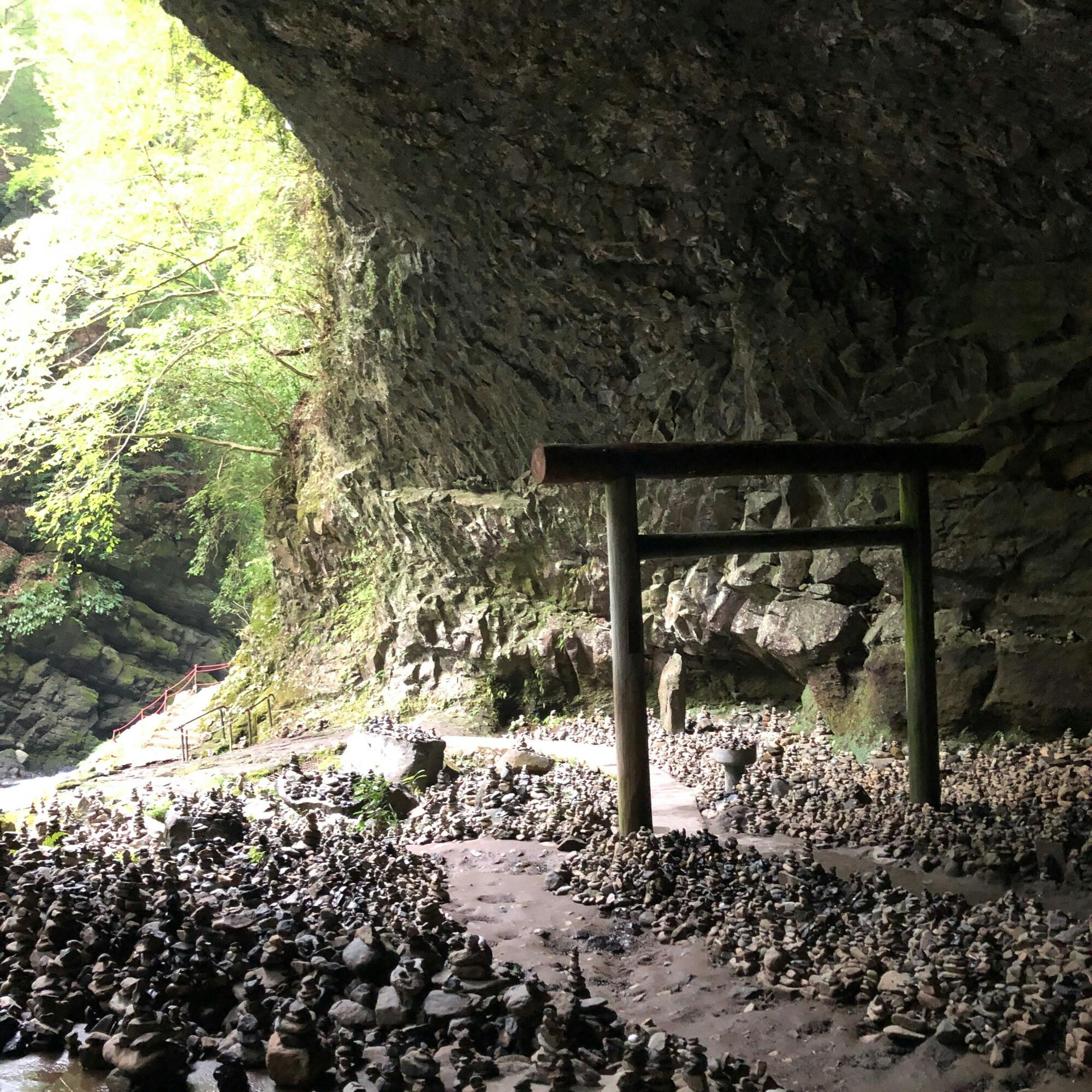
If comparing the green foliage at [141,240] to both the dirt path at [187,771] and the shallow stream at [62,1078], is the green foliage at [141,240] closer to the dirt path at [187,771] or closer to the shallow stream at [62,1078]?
the dirt path at [187,771]

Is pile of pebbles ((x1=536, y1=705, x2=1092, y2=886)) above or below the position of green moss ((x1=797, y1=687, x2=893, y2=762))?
below

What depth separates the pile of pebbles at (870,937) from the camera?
8.94ft

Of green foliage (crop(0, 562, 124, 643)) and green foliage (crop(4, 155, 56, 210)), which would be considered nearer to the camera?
green foliage (crop(4, 155, 56, 210))

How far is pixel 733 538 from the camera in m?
4.95

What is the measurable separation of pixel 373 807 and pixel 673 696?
3668mm

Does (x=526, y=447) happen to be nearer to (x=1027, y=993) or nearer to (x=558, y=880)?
(x=558, y=880)

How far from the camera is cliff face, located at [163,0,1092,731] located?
16.6 ft

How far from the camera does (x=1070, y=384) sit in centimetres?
596

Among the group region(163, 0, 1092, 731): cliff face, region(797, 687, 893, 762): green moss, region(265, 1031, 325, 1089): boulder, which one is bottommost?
region(265, 1031, 325, 1089): boulder

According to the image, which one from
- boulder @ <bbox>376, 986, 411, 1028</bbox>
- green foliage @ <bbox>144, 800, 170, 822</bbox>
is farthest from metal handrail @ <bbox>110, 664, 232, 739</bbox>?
boulder @ <bbox>376, 986, 411, 1028</bbox>

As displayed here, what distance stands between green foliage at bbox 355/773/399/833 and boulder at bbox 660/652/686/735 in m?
3.22

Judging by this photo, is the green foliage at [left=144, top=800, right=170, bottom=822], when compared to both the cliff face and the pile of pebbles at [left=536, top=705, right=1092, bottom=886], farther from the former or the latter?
the cliff face

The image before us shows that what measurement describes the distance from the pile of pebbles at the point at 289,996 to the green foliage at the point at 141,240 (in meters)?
9.41

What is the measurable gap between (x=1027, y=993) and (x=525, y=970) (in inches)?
65.8
